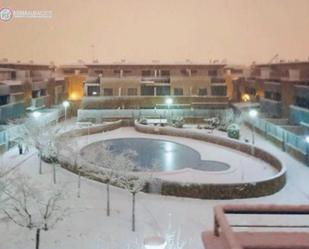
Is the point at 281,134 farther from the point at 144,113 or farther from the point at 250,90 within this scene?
the point at 250,90

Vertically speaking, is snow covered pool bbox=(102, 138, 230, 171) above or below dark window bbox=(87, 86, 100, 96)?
below

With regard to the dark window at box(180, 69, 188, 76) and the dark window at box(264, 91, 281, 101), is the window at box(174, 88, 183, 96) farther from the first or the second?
the dark window at box(264, 91, 281, 101)

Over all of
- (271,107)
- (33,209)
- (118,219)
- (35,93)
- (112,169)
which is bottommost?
(118,219)

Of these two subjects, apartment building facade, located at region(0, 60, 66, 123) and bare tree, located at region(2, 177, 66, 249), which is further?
apartment building facade, located at region(0, 60, 66, 123)

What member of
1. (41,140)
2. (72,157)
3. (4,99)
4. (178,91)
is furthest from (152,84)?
(72,157)

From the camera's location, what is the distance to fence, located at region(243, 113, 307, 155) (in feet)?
78.2

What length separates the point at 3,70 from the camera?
35938 millimetres

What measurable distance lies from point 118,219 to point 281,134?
A: 16.6 meters

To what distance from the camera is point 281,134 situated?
88.8 ft

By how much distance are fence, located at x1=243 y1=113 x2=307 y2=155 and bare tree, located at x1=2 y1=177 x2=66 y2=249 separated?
52.1ft

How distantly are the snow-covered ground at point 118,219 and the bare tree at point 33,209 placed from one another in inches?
16.4

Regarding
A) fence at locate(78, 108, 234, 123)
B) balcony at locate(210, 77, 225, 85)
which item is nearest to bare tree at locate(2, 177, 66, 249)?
fence at locate(78, 108, 234, 123)

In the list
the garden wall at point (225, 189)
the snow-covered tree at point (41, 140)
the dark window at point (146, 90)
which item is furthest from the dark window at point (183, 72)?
the garden wall at point (225, 189)

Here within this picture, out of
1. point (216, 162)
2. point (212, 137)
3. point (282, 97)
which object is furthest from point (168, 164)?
point (282, 97)
